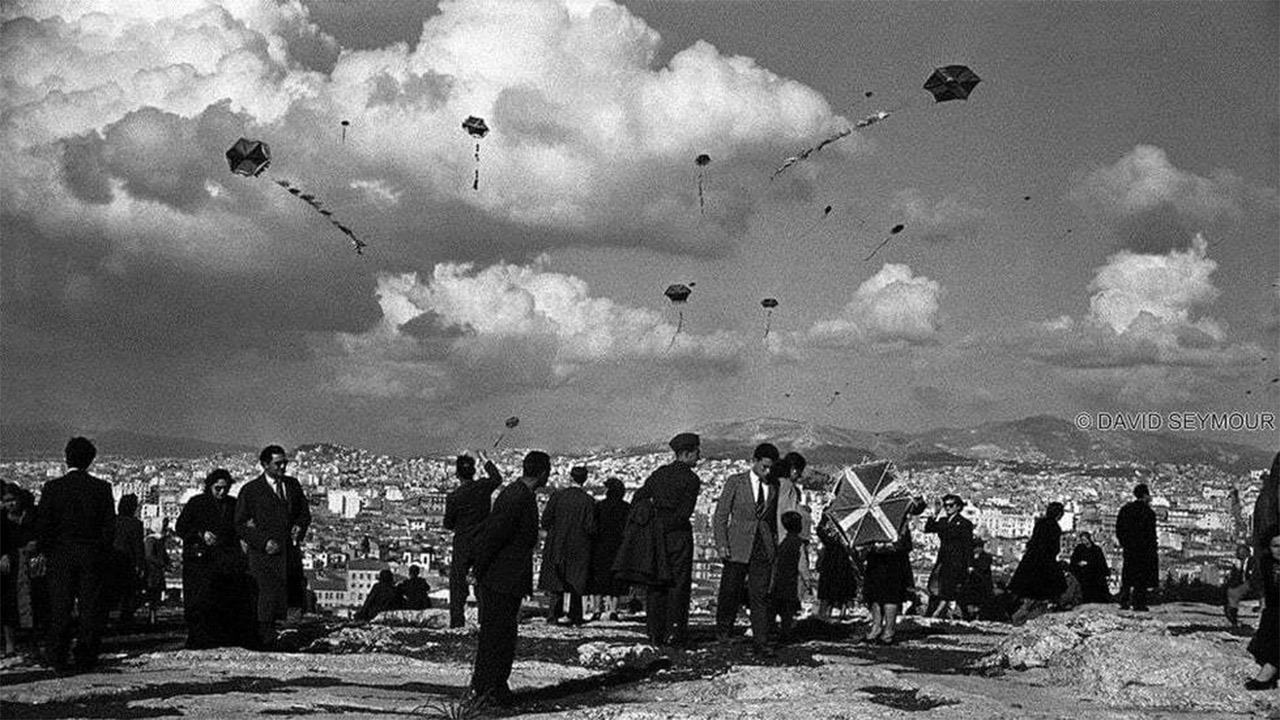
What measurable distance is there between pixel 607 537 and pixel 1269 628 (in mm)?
8789

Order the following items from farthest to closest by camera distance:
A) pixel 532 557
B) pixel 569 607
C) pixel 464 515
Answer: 1. pixel 569 607
2. pixel 464 515
3. pixel 532 557

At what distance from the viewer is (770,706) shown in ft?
34.7

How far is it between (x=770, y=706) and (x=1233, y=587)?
850 cm

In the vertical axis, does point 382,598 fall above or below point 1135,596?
above

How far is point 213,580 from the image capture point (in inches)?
563

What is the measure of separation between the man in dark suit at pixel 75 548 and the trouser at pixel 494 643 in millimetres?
4040

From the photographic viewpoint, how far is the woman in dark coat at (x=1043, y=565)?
20.5 meters

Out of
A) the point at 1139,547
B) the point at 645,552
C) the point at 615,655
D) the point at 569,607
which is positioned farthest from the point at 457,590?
the point at 1139,547

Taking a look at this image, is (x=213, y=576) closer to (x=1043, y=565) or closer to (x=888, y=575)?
(x=888, y=575)

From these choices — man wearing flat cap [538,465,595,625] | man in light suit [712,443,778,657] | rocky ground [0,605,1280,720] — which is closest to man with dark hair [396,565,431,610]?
man wearing flat cap [538,465,595,625]

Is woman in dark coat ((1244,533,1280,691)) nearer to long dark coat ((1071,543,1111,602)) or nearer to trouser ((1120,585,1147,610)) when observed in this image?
trouser ((1120,585,1147,610))

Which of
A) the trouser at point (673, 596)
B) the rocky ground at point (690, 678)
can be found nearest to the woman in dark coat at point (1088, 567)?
the rocky ground at point (690, 678)

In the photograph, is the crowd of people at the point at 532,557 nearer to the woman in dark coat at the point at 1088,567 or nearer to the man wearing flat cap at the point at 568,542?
the man wearing flat cap at the point at 568,542

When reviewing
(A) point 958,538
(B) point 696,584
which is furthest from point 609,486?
(B) point 696,584
